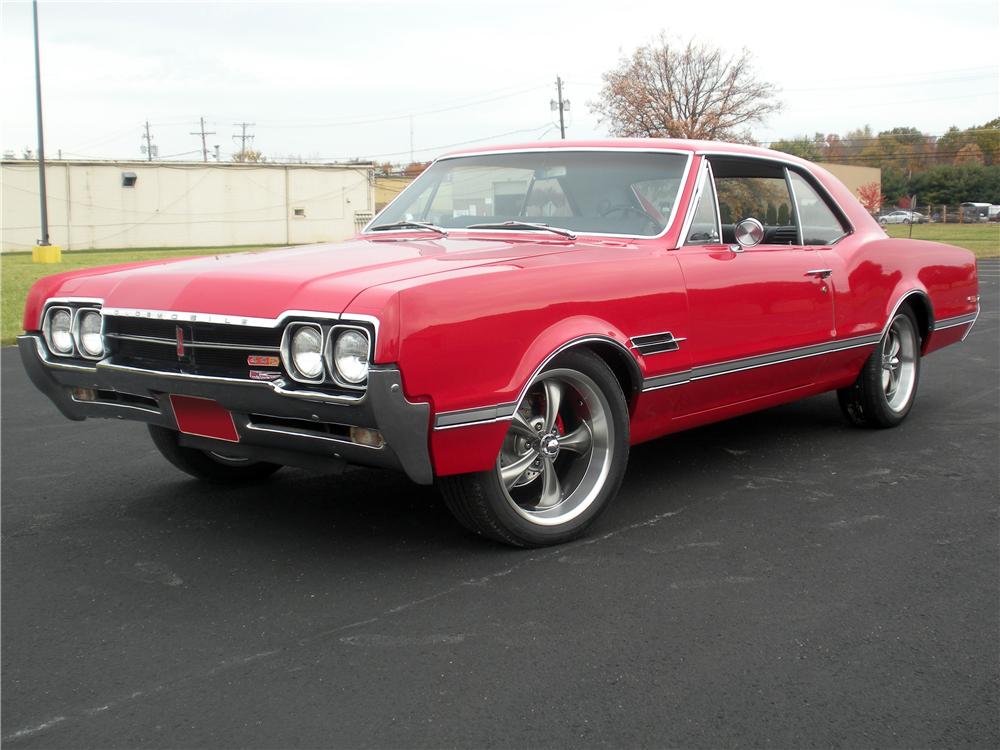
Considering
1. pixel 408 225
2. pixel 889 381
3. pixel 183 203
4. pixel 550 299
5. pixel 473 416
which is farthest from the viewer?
pixel 183 203

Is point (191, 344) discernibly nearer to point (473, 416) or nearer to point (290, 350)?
point (290, 350)

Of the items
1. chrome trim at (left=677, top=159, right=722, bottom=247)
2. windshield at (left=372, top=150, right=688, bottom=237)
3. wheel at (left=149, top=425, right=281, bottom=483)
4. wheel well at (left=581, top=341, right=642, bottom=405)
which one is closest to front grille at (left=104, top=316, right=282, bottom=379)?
wheel at (left=149, top=425, right=281, bottom=483)

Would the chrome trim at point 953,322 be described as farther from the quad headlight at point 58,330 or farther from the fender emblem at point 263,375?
the quad headlight at point 58,330

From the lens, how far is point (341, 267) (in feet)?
11.9

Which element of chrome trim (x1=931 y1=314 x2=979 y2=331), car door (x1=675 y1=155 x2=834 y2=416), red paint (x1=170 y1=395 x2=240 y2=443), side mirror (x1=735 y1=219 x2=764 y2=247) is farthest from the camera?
chrome trim (x1=931 y1=314 x2=979 y2=331)

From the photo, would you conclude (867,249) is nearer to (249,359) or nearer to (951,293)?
(951,293)

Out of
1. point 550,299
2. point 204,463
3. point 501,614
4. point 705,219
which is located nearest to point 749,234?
point 705,219

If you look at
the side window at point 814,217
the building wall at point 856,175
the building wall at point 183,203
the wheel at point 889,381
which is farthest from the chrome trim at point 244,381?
the building wall at point 856,175

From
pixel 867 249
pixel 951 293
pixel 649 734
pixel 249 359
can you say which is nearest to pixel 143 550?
pixel 249 359

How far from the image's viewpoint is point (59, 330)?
3.95m

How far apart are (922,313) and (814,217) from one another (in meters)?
1.18

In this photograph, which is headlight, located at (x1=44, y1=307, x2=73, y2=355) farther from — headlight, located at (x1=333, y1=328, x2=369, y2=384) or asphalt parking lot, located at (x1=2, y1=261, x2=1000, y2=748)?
headlight, located at (x1=333, y1=328, x2=369, y2=384)

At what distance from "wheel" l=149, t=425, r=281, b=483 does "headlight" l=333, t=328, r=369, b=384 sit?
1.50 meters

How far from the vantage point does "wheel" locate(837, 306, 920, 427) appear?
562 cm
